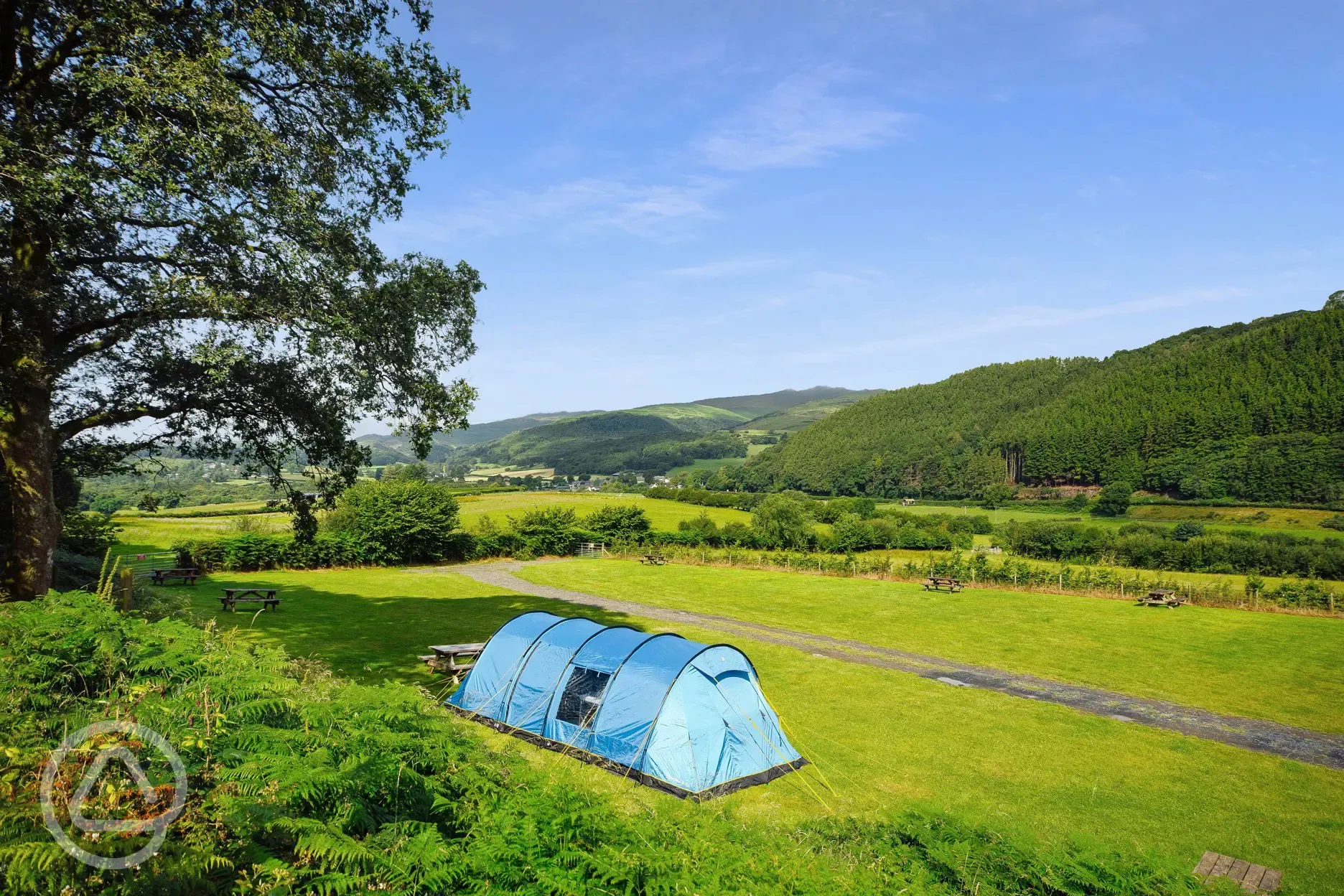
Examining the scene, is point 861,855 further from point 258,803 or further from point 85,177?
point 85,177

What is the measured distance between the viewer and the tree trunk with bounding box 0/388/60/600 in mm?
9617

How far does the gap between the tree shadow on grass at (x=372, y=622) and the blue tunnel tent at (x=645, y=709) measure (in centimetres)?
374

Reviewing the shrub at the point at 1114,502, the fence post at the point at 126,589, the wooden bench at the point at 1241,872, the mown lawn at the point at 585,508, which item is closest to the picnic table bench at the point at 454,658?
the fence post at the point at 126,589

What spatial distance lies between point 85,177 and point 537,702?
10.7 metres

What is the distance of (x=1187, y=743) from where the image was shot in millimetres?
13805

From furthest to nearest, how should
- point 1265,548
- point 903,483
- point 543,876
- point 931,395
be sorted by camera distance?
point 931,395 → point 903,483 → point 1265,548 → point 543,876

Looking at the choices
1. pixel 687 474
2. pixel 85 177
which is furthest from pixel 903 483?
pixel 85 177

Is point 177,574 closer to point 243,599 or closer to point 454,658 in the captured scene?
point 243,599

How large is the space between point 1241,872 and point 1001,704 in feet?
26.7

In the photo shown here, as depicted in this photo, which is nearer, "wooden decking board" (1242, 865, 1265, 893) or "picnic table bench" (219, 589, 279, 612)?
"wooden decking board" (1242, 865, 1265, 893)

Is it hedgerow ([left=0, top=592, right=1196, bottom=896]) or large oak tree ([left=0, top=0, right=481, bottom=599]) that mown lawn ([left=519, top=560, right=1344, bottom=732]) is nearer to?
hedgerow ([left=0, top=592, right=1196, bottom=896])

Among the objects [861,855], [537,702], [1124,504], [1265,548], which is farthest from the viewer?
[1124,504]

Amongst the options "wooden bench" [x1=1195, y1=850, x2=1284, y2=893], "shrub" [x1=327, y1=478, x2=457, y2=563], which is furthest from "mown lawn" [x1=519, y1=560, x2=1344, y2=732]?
"wooden bench" [x1=1195, y1=850, x2=1284, y2=893]

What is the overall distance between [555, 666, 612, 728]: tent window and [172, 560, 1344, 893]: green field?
79cm
